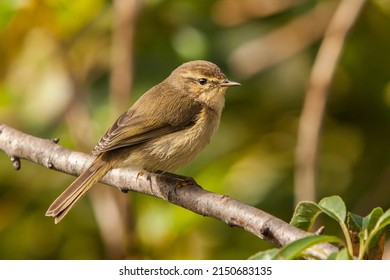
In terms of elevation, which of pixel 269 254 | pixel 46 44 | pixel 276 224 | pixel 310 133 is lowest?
pixel 269 254

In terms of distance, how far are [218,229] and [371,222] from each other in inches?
98.5

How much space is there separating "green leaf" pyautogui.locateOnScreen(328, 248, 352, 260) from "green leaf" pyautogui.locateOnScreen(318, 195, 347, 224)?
20cm

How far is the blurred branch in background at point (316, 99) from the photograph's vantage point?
13.1 feet

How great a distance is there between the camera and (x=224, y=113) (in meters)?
5.07

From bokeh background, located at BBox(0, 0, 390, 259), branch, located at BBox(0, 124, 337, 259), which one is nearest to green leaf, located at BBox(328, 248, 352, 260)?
branch, located at BBox(0, 124, 337, 259)

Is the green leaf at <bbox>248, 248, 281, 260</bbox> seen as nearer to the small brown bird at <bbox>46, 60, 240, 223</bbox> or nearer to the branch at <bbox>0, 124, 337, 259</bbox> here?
the branch at <bbox>0, 124, 337, 259</bbox>

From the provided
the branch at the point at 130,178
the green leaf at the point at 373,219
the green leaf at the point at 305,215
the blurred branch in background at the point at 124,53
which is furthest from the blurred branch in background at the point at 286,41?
the green leaf at the point at 373,219

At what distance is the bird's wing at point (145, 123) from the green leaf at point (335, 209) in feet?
5.38

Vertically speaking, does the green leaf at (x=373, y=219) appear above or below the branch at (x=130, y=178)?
below

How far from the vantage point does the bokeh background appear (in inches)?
181

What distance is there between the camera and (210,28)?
528 centimetres

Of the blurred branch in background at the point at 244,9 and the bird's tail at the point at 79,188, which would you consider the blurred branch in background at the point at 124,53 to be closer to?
the bird's tail at the point at 79,188
